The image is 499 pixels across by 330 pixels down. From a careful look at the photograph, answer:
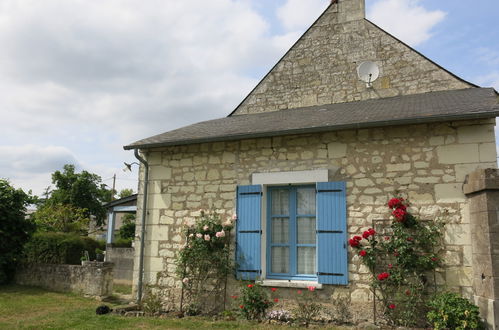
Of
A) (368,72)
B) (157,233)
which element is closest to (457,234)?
(368,72)

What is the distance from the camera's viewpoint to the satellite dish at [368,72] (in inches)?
313

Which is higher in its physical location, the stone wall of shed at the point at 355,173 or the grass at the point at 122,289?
the stone wall of shed at the point at 355,173

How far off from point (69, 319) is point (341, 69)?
22.4ft

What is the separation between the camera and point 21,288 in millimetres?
8461

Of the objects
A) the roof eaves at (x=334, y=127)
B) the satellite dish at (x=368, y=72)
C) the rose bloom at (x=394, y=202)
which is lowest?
the rose bloom at (x=394, y=202)

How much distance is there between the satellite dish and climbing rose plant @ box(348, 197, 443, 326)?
3.62 meters

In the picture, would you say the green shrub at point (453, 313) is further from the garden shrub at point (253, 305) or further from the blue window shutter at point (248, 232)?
the blue window shutter at point (248, 232)

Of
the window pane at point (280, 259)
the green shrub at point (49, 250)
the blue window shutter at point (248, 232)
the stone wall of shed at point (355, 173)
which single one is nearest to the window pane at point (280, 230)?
the window pane at point (280, 259)

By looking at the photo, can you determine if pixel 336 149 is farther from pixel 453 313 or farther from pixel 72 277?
pixel 72 277

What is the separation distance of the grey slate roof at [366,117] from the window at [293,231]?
0.86m

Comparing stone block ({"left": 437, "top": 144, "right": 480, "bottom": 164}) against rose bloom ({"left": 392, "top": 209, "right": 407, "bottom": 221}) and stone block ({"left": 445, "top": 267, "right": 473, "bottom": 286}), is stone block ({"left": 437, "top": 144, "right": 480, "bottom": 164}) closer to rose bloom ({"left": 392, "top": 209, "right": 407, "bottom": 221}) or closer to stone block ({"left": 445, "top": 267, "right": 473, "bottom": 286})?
rose bloom ({"left": 392, "top": 209, "right": 407, "bottom": 221})

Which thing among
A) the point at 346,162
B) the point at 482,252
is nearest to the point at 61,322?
the point at 346,162

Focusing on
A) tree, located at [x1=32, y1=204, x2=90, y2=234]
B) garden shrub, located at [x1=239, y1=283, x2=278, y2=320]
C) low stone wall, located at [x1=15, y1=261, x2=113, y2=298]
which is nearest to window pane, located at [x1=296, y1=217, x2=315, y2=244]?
garden shrub, located at [x1=239, y1=283, x2=278, y2=320]

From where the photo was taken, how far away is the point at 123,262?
11250 millimetres
